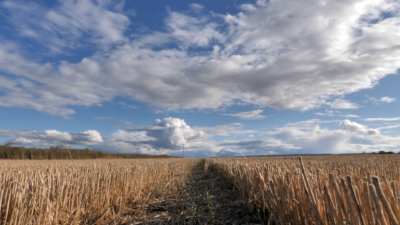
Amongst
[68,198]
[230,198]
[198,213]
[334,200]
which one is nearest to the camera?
[334,200]

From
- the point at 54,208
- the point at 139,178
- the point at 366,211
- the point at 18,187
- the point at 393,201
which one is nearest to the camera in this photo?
the point at 393,201

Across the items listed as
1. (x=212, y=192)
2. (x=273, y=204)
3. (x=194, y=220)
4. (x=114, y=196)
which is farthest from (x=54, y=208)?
→ (x=212, y=192)

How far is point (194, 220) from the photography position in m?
4.26

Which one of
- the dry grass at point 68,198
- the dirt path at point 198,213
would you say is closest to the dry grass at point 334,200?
the dirt path at point 198,213

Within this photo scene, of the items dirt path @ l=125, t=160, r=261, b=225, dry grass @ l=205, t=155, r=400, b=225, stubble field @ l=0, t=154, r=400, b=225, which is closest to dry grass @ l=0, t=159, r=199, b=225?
stubble field @ l=0, t=154, r=400, b=225

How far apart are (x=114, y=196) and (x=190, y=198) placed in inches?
93.1

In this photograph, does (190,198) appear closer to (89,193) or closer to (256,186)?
(256,186)

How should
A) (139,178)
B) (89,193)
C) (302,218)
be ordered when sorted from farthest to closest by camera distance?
(139,178), (89,193), (302,218)

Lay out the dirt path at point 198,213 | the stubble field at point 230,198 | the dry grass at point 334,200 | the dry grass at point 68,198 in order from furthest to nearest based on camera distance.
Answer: the dirt path at point 198,213 < the dry grass at point 68,198 < the stubble field at point 230,198 < the dry grass at point 334,200

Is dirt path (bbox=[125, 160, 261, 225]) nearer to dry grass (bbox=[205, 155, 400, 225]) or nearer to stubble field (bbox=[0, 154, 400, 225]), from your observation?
stubble field (bbox=[0, 154, 400, 225])

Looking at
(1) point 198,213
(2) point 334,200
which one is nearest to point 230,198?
(1) point 198,213

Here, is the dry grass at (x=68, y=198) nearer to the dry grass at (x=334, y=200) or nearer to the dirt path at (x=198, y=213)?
the dirt path at (x=198, y=213)

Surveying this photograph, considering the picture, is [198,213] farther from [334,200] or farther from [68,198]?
[334,200]

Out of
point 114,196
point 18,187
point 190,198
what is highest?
point 18,187
